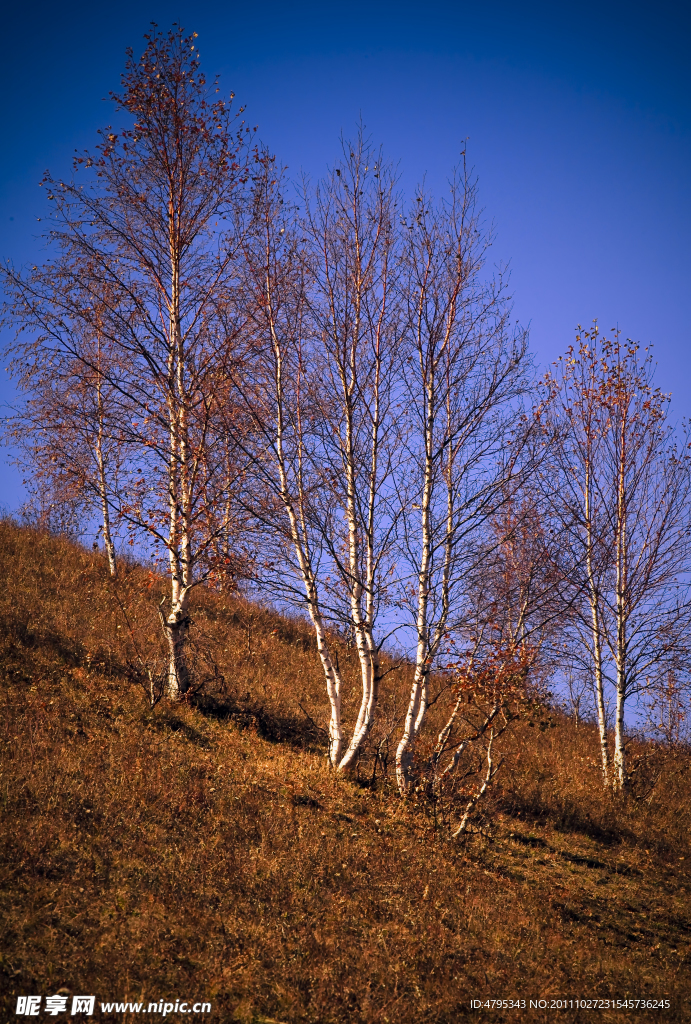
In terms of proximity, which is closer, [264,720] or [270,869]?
[270,869]

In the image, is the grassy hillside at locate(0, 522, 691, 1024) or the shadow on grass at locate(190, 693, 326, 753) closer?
the grassy hillside at locate(0, 522, 691, 1024)

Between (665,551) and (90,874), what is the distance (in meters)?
13.7

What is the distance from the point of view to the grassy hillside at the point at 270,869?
6.21 metres

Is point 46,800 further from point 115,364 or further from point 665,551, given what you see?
point 665,551

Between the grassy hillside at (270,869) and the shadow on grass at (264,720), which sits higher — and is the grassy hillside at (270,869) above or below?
below

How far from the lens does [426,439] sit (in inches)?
467

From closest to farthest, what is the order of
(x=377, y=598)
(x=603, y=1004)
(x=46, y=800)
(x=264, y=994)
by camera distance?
1. (x=264, y=994)
2. (x=603, y=1004)
3. (x=46, y=800)
4. (x=377, y=598)

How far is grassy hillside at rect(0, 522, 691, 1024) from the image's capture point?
6.21 m

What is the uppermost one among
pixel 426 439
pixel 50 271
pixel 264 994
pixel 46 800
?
pixel 50 271

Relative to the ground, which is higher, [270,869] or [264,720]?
[264,720]

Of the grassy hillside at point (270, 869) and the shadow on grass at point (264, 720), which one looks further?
the shadow on grass at point (264, 720)

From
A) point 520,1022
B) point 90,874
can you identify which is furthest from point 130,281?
point 520,1022

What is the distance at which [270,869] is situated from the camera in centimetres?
778

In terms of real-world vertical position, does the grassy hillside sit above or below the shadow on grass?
below
